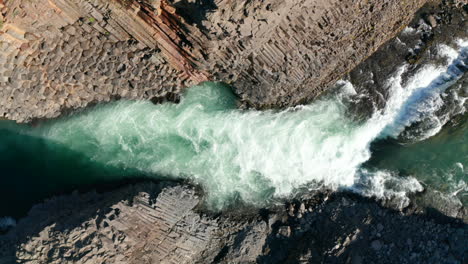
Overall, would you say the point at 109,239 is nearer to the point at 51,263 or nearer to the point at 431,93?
the point at 51,263

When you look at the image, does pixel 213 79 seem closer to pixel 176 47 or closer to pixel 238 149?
pixel 176 47

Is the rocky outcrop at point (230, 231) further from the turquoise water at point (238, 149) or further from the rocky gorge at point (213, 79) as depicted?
the turquoise water at point (238, 149)

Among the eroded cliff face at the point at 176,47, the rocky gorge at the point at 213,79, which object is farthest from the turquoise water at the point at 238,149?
the eroded cliff face at the point at 176,47

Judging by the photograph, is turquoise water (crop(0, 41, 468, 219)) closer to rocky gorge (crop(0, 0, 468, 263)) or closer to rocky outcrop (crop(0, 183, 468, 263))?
rocky gorge (crop(0, 0, 468, 263))

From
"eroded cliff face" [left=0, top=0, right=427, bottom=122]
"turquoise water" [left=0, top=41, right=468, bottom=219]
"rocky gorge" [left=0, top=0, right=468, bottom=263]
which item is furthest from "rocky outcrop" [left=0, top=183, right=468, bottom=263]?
"eroded cliff face" [left=0, top=0, right=427, bottom=122]

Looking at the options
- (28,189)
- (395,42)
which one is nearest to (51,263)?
(28,189)
